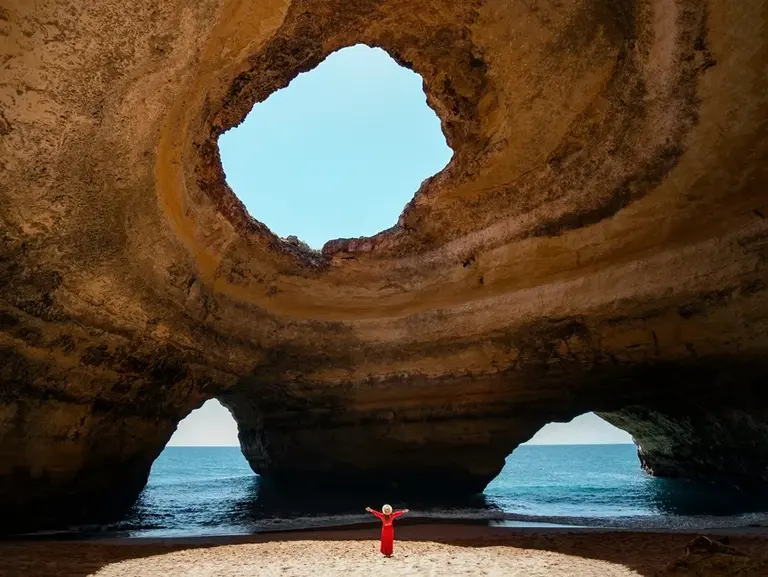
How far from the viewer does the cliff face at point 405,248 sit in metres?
5.78

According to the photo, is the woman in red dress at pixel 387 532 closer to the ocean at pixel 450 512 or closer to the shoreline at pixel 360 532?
the shoreline at pixel 360 532

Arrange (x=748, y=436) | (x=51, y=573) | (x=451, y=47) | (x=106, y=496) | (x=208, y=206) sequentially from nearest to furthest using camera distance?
(x=51, y=573), (x=451, y=47), (x=208, y=206), (x=106, y=496), (x=748, y=436)

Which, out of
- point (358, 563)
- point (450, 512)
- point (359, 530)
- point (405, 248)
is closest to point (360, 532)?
point (359, 530)

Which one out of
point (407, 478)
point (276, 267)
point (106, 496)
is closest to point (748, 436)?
point (407, 478)

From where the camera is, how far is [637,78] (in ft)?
22.4

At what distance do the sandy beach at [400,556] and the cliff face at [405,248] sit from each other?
8.69ft

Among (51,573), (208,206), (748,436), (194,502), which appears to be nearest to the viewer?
(51,573)

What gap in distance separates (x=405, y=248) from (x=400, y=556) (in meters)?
5.91

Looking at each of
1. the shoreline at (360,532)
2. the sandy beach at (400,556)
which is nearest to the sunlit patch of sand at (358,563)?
the sandy beach at (400,556)

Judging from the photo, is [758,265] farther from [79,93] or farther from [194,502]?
[194,502]

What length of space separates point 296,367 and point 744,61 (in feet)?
30.6

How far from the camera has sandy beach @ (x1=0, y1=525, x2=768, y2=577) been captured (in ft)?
16.4

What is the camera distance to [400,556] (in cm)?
602

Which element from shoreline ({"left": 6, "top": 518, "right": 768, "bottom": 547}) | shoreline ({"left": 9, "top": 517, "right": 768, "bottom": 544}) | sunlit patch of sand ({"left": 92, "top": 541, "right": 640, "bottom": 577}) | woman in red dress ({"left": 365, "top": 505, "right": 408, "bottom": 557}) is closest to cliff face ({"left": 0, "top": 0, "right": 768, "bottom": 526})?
shoreline ({"left": 9, "top": 517, "right": 768, "bottom": 544})
